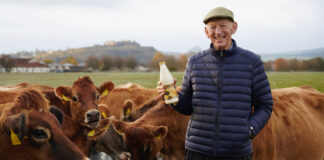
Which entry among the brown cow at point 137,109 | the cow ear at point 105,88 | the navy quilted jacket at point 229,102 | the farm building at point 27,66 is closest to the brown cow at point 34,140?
the navy quilted jacket at point 229,102

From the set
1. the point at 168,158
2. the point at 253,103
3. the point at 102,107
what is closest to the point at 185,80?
the point at 253,103

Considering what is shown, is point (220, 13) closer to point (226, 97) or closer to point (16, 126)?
point (226, 97)

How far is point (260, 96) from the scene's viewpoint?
10.2 feet

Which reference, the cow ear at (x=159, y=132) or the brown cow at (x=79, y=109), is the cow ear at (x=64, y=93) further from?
the cow ear at (x=159, y=132)

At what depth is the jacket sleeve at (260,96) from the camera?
307 cm

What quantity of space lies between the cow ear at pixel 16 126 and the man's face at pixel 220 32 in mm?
2322

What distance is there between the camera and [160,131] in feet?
13.3

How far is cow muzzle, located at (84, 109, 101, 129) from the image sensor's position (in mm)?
5910

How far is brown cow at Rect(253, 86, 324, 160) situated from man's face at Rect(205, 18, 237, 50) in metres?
2.11

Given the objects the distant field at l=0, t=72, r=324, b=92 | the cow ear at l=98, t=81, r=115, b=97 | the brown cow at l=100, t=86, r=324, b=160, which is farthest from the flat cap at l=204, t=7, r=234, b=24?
the distant field at l=0, t=72, r=324, b=92

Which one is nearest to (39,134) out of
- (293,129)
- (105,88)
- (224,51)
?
(224,51)

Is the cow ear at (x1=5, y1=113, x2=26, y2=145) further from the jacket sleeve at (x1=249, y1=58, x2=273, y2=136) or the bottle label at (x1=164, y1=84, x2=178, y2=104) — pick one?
the jacket sleeve at (x1=249, y1=58, x2=273, y2=136)

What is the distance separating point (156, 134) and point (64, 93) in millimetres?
3169

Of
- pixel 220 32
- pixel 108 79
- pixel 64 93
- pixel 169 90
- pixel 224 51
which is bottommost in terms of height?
pixel 108 79
